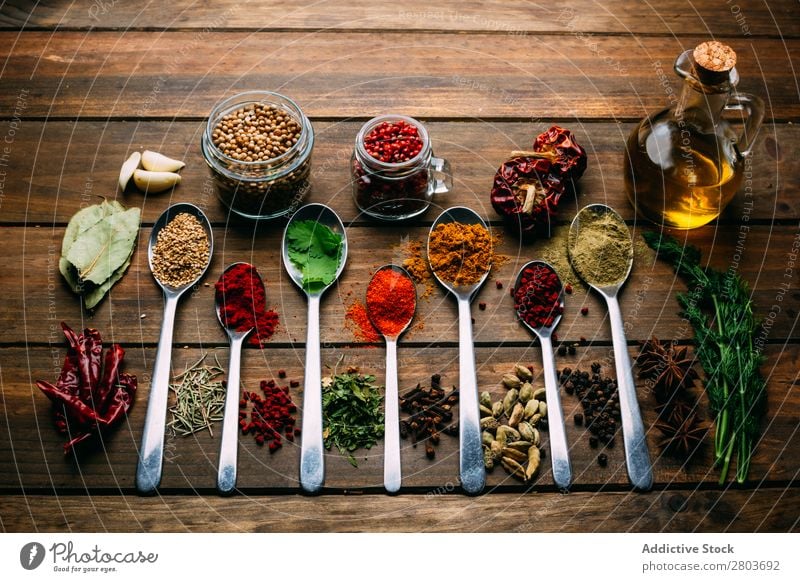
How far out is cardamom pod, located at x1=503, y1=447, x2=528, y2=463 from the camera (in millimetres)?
1772

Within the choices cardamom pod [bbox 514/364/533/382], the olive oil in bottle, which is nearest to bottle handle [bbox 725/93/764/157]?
the olive oil in bottle

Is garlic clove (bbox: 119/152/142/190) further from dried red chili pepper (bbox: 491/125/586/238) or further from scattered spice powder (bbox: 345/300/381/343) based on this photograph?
dried red chili pepper (bbox: 491/125/586/238)

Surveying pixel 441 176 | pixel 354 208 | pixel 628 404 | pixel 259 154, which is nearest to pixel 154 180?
pixel 259 154

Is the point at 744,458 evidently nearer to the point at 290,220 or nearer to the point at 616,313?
the point at 616,313

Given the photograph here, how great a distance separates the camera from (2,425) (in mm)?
1815

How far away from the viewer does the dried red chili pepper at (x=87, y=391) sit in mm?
1776

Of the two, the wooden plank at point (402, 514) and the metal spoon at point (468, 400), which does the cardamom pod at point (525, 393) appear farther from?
the wooden plank at point (402, 514)

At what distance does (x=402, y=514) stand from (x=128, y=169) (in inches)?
49.3

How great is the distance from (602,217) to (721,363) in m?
0.51

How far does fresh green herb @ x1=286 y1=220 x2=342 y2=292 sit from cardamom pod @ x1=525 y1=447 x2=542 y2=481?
704 millimetres

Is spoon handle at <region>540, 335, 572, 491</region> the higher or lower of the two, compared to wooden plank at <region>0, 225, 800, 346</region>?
lower

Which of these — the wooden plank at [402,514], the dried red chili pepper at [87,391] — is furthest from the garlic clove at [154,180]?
the wooden plank at [402,514]

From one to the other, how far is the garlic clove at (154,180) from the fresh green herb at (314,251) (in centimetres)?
38

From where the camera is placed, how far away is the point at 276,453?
5.88 feet
